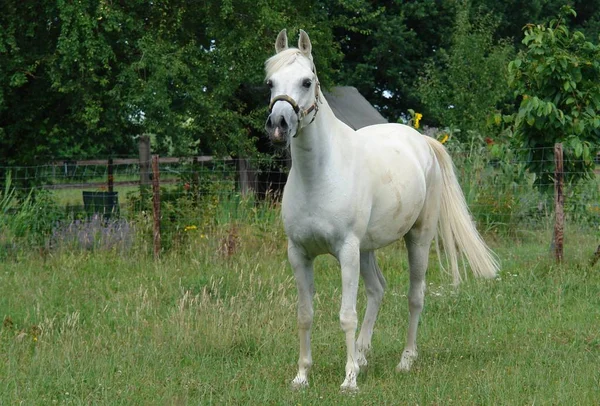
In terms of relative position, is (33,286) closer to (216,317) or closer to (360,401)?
(216,317)

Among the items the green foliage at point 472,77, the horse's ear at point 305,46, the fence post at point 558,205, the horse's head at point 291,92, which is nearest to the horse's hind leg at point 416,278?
the horse's head at point 291,92

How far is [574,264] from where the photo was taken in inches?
346

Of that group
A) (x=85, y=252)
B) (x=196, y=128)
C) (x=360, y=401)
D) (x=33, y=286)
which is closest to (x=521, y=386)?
(x=360, y=401)

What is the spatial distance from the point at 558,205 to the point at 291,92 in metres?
5.13

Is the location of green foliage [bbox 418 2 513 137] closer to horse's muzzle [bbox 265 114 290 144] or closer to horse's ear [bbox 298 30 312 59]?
horse's ear [bbox 298 30 312 59]

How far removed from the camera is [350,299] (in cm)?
525

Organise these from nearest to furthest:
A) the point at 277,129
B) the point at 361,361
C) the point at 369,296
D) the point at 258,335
→ the point at 277,129 → the point at 361,361 → the point at 369,296 → the point at 258,335

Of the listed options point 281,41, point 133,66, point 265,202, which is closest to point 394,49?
point 133,66

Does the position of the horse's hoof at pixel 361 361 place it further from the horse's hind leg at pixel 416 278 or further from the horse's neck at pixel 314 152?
the horse's neck at pixel 314 152

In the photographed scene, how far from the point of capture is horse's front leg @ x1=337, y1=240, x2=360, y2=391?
17.0ft

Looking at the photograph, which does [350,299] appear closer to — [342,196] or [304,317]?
[304,317]

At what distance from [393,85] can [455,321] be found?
66.9 feet

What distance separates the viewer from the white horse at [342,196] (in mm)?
4930

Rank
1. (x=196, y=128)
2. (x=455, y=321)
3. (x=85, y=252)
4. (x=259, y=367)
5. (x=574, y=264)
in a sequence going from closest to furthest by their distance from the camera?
(x=259, y=367) < (x=455, y=321) < (x=574, y=264) < (x=85, y=252) < (x=196, y=128)
